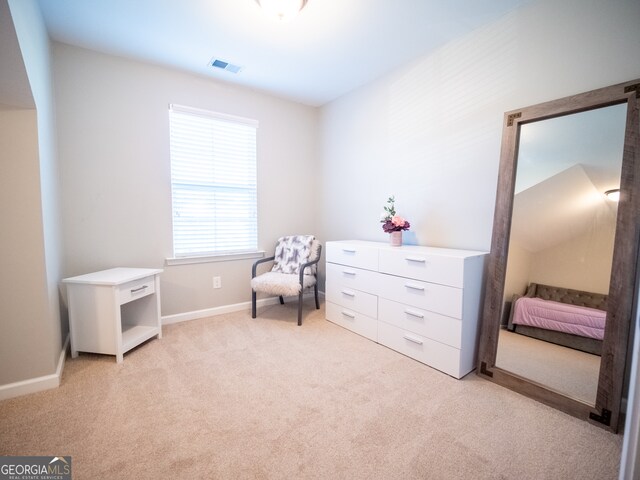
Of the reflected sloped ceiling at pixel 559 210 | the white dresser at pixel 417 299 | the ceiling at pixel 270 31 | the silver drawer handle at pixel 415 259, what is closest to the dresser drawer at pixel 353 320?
the white dresser at pixel 417 299

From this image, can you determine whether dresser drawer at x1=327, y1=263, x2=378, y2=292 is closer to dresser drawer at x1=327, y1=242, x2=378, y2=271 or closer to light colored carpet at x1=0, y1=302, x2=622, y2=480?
dresser drawer at x1=327, y1=242, x2=378, y2=271

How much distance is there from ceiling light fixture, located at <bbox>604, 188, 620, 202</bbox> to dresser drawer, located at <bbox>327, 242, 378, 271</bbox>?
4.72 feet

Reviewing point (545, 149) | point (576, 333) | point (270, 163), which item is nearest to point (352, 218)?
point (270, 163)

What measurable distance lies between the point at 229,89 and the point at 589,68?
299 centimetres

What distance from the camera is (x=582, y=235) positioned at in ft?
5.25

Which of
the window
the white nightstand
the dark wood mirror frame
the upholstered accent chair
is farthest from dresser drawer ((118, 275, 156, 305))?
the dark wood mirror frame

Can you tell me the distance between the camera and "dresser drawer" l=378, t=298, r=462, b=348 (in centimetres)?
189

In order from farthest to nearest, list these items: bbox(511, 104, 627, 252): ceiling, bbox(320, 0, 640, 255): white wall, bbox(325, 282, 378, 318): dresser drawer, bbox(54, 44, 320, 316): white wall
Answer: bbox(325, 282, 378, 318): dresser drawer, bbox(54, 44, 320, 316): white wall, bbox(320, 0, 640, 255): white wall, bbox(511, 104, 627, 252): ceiling

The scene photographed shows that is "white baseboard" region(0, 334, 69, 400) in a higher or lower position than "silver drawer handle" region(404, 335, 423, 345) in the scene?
lower

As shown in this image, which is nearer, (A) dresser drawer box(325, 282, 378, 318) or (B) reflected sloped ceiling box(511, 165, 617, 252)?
(B) reflected sloped ceiling box(511, 165, 617, 252)

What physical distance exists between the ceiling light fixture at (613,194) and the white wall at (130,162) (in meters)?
2.92

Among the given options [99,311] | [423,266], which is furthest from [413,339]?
[99,311]

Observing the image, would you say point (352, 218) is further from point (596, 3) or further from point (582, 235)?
point (596, 3)

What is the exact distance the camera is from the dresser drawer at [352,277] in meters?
2.45
